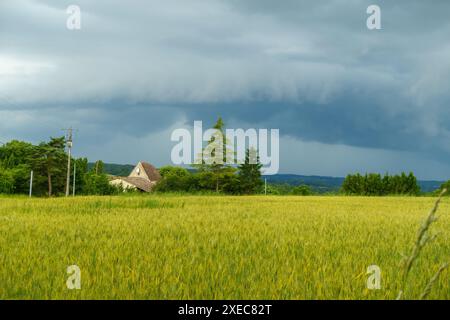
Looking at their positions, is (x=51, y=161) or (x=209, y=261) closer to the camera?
(x=209, y=261)

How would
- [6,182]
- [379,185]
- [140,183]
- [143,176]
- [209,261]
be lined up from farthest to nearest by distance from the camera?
1. [143,176]
2. [140,183]
3. [6,182]
4. [379,185]
5. [209,261]

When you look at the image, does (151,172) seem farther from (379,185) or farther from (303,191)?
(379,185)

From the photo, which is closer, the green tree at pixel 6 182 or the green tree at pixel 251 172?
the green tree at pixel 251 172

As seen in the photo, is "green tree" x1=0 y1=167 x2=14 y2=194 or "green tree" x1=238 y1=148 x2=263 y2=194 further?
"green tree" x1=0 y1=167 x2=14 y2=194

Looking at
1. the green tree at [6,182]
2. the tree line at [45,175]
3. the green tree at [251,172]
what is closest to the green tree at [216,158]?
the green tree at [251,172]

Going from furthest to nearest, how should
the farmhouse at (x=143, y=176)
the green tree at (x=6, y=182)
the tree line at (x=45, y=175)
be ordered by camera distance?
the farmhouse at (x=143, y=176) < the tree line at (x=45, y=175) < the green tree at (x=6, y=182)

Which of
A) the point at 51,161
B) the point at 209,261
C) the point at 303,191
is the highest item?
the point at 51,161

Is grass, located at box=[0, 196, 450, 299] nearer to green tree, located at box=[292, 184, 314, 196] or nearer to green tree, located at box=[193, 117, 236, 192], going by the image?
green tree, located at box=[193, 117, 236, 192]

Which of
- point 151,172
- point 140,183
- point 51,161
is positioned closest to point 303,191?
point 51,161

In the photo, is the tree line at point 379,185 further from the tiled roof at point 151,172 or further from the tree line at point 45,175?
Result: the tiled roof at point 151,172

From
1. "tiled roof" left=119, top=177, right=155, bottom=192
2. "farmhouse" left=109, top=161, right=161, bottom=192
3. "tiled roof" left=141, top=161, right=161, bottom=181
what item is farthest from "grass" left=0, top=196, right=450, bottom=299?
"tiled roof" left=141, top=161, right=161, bottom=181

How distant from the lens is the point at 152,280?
4242 mm
